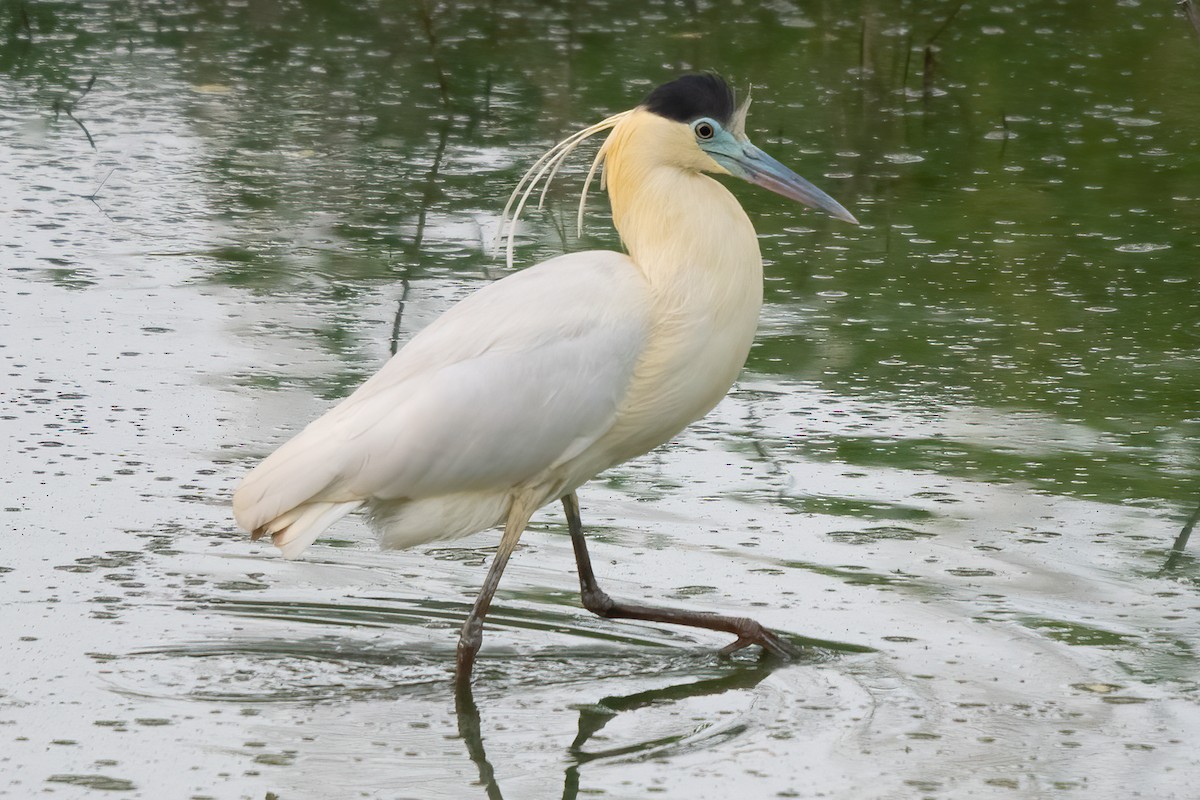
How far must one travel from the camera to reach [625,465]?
18.2 feet

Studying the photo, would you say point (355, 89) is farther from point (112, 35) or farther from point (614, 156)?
point (614, 156)

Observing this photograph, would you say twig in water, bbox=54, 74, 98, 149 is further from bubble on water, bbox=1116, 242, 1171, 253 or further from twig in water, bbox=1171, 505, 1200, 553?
twig in water, bbox=1171, 505, 1200, 553

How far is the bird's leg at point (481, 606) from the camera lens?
4.10 meters

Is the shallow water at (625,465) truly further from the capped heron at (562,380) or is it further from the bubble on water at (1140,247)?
the capped heron at (562,380)

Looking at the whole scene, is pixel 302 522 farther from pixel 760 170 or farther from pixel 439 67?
pixel 439 67

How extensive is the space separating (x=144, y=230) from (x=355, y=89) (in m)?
2.91

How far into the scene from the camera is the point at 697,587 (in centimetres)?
470

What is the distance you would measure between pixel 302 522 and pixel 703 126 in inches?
49.3

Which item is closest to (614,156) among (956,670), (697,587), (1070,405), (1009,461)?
(697,587)

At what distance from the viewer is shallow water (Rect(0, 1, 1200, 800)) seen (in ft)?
12.6

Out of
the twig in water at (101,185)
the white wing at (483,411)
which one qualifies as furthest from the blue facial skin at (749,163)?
the twig in water at (101,185)

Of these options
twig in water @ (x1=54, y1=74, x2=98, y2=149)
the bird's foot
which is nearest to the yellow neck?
the bird's foot

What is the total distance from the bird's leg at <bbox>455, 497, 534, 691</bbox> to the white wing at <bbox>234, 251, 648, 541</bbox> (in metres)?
0.10

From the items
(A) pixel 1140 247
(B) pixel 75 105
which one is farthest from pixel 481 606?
(B) pixel 75 105
